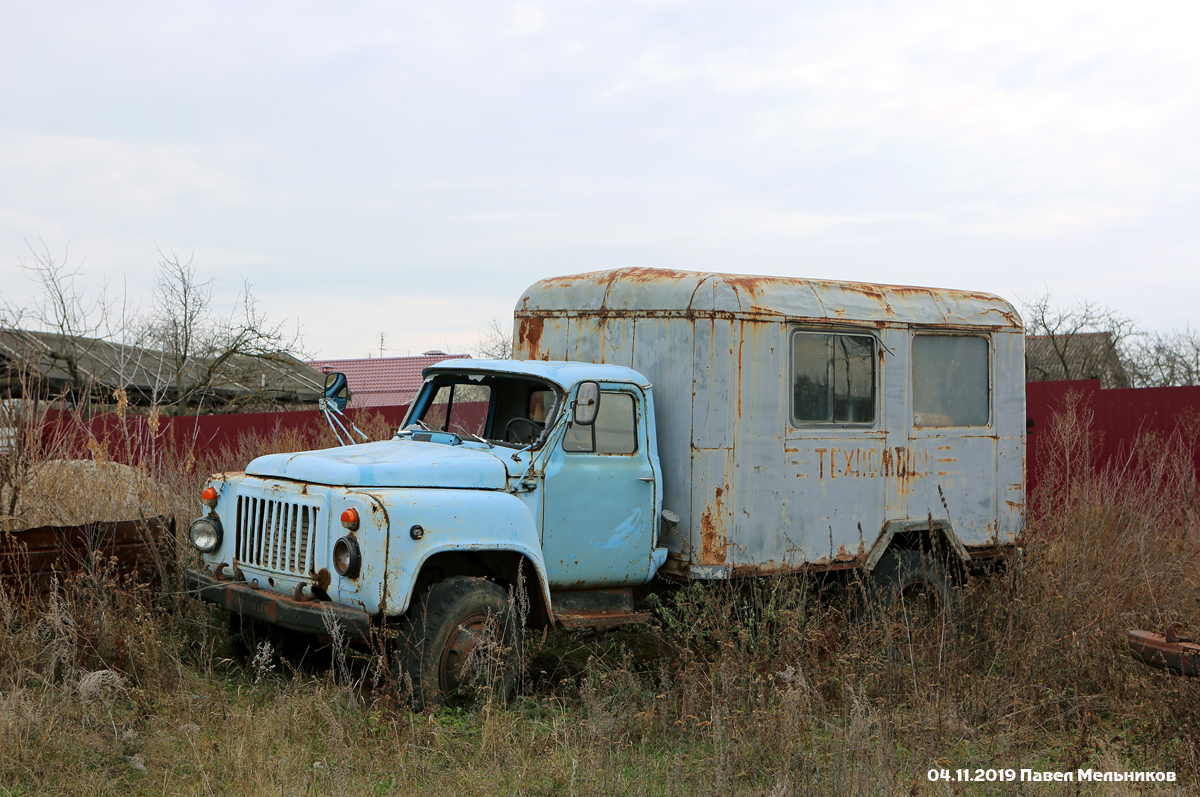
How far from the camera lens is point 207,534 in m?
5.95

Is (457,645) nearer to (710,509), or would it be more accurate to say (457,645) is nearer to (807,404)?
(710,509)

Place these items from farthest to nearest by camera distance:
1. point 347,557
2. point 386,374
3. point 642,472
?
point 386,374
point 642,472
point 347,557

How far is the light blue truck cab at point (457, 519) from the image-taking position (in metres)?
5.16

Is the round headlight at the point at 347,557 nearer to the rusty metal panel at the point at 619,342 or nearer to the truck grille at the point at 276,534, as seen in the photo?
the truck grille at the point at 276,534

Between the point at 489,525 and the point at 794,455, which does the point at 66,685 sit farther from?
the point at 794,455

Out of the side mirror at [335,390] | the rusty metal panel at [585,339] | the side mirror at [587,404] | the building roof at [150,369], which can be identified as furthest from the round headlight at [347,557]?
the building roof at [150,369]

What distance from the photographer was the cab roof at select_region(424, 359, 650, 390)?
6113mm

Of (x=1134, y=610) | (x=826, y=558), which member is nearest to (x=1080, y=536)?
(x=1134, y=610)

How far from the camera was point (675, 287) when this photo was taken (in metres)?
6.52

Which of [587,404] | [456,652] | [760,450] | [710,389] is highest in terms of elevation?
[710,389]

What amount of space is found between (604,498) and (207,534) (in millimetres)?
2395

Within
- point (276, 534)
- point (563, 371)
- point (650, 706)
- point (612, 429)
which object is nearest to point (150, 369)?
point (276, 534)

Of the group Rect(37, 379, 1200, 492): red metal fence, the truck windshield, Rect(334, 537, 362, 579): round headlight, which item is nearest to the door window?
the truck windshield

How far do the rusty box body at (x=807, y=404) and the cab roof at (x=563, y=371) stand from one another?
Result: 11.4 inches
